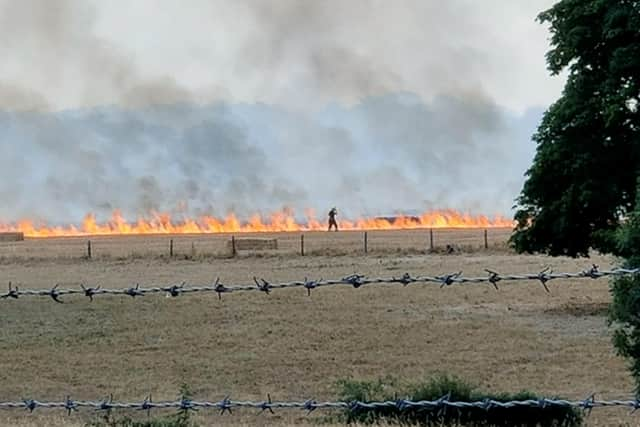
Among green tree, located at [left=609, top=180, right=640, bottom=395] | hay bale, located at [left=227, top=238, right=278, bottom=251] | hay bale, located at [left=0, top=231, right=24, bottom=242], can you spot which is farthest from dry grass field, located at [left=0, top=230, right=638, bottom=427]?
hay bale, located at [left=0, top=231, right=24, bottom=242]

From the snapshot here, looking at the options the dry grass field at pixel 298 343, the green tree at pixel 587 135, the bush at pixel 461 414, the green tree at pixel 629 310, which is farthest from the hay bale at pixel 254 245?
the bush at pixel 461 414

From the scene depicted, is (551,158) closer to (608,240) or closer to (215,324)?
(608,240)

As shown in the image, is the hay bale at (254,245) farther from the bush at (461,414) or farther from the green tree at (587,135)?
the bush at (461,414)

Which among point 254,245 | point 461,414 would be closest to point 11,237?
point 254,245

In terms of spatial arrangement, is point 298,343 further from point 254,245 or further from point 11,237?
point 11,237

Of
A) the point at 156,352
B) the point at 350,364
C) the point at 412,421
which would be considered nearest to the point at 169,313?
the point at 156,352

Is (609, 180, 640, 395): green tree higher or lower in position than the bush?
higher

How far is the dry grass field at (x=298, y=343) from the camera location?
16.3m

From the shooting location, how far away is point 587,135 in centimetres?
2684

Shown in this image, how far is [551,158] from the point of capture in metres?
26.7

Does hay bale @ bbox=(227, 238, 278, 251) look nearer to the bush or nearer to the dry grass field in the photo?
the dry grass field

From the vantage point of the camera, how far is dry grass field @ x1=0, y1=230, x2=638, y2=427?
16.3 metres

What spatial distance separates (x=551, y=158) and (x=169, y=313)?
11511 millimetres

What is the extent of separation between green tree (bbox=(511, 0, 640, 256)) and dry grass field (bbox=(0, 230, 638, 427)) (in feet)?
8.14
